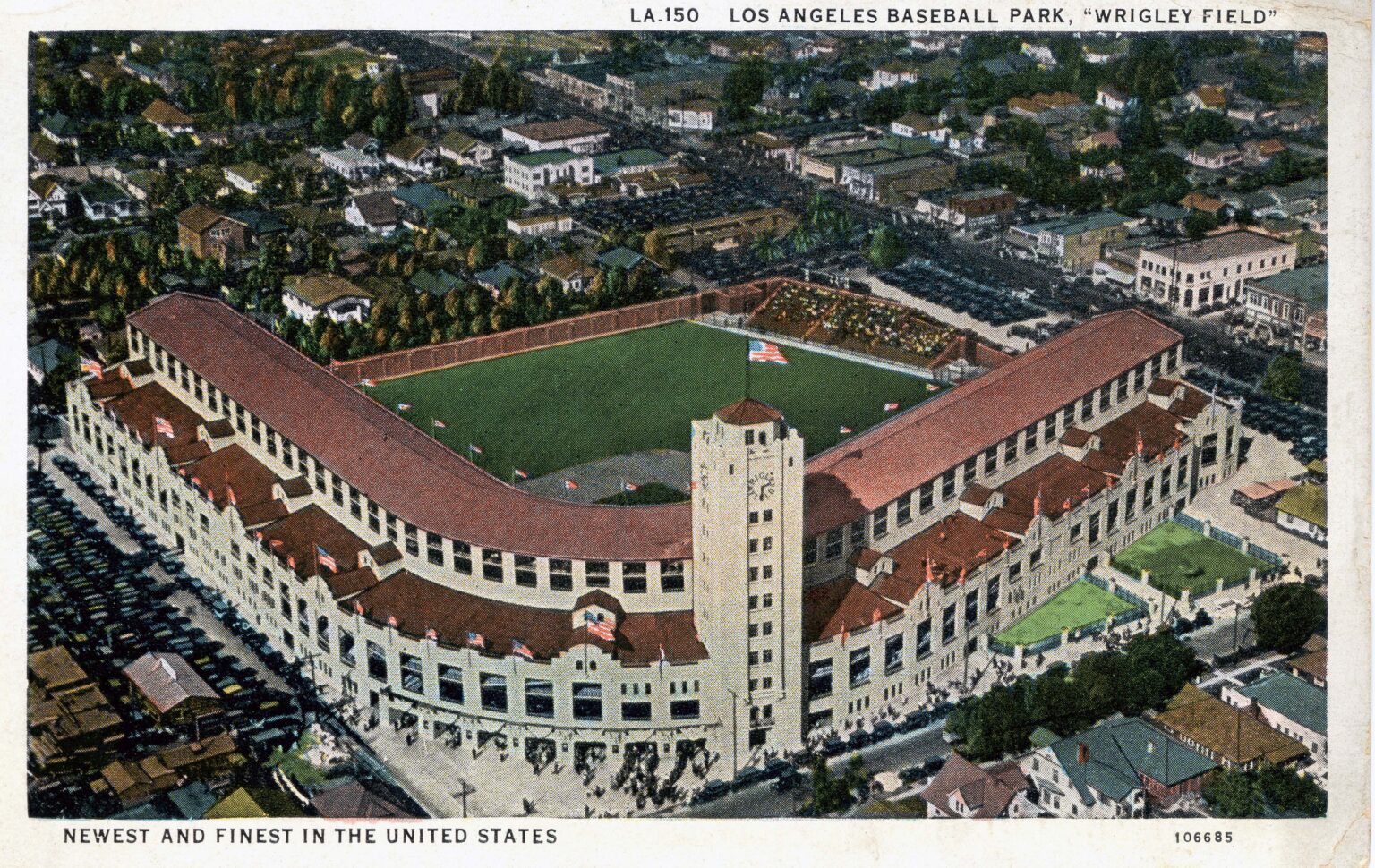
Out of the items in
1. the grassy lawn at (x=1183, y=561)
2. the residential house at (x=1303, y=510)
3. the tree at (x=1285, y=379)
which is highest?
the tree at (x=1285, y=379)

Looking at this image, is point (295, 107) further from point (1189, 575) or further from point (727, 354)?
point (1189, 575)

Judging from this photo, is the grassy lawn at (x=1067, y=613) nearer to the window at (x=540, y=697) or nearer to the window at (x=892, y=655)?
the window at (x=892, y=655)

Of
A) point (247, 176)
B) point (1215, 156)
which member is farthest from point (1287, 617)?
point (247, 176)

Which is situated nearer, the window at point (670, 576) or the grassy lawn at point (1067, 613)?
the window at point (670, 576)

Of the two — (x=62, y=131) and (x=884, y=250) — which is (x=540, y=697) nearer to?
(x=884, y=250)

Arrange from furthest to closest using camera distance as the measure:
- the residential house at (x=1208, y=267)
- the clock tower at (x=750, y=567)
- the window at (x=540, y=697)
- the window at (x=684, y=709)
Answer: the residential house at (x=1208, y=267) → the window at (x=540, y=697) → the window at (x=684, y=709) → the clock tower at (x=750, y=567)

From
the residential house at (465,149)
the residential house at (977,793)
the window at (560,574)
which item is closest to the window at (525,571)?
the window at (560,574)
